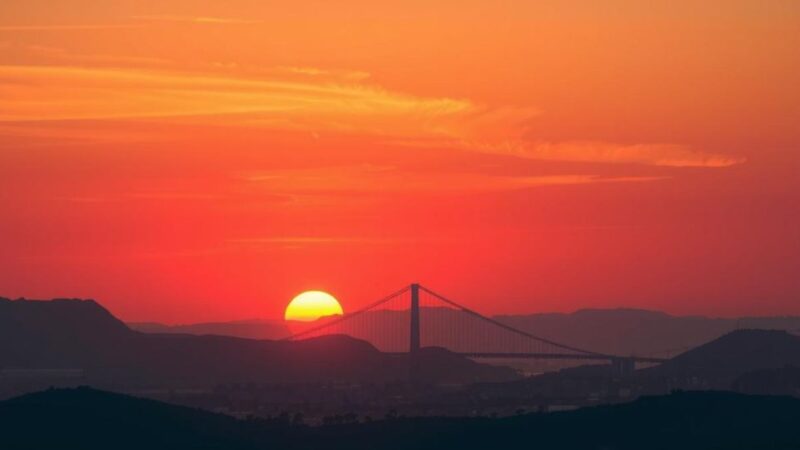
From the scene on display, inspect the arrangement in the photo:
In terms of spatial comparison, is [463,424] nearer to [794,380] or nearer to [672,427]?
[672,427]

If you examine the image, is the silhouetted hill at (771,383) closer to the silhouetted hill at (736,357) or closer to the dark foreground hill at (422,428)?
the silhouetted hill at (736,357)

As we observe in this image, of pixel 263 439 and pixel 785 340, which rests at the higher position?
pixel 785 340

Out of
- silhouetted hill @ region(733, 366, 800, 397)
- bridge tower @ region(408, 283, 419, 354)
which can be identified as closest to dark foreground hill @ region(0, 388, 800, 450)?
silhouetted hill @ region(733, 366, 800, 397)

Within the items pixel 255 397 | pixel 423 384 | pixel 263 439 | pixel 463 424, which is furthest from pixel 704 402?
pixel 423 384

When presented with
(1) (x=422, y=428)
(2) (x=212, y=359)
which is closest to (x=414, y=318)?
(2) (x=212, y=359)

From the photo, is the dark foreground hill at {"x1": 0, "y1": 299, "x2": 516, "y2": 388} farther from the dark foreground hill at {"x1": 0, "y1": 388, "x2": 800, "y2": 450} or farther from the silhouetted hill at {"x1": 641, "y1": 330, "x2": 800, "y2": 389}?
the dark foreground hill at {"x1": 0, "y1": 388, "x2": 800, "y2": 450}
